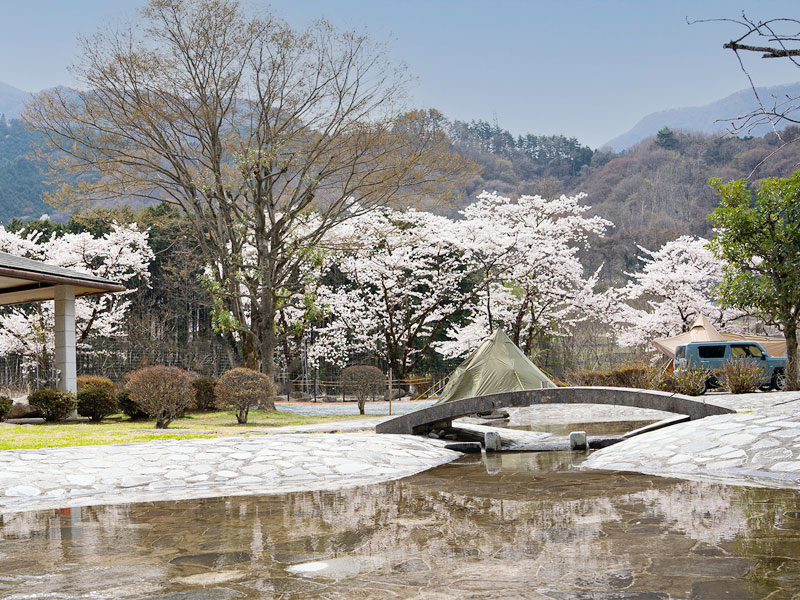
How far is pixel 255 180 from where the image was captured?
59.0ft

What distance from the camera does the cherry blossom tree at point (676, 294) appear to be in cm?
2505

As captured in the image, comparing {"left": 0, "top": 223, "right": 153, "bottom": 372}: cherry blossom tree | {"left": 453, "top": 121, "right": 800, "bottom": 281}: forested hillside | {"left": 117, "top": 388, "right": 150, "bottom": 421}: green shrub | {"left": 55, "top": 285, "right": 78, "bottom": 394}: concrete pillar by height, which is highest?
{"left": 453, "top": 121, "right": 800, "bottom": 281}: forested hillside

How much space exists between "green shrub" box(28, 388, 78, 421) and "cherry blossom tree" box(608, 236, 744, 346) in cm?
1840

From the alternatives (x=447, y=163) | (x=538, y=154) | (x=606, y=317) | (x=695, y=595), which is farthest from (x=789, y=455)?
(x=538, y=154)

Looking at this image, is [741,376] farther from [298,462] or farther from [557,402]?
[298,462]

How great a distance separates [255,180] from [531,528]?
1437 cm

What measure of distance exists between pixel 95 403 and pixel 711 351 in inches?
590

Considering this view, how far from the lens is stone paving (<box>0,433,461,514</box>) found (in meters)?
7.46

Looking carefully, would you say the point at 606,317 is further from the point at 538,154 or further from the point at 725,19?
the point at 538,154

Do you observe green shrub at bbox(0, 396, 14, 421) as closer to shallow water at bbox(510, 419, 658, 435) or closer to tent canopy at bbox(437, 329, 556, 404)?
tent canopy at bbox(437, 329, 556, 404)

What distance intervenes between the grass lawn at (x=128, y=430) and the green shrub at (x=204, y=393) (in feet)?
1.75

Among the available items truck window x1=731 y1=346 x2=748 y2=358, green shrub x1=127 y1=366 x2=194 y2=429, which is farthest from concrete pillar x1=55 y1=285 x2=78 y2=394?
truck window x1=731 y1=346 x2=748 y2=358

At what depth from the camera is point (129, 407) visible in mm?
15656

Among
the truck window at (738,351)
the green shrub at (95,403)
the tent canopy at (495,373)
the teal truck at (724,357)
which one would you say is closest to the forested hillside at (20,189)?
the green shrub at (95,403)
